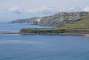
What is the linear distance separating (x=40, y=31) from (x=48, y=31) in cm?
270

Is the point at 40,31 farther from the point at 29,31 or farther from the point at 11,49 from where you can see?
the point at 11,49

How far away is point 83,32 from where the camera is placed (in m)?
102

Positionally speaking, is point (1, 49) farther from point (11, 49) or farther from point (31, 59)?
point (31, 59)

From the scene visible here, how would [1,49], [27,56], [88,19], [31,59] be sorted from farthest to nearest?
1. [88,19]
2. [1,49]
3. [27,56]
4. [31,59]

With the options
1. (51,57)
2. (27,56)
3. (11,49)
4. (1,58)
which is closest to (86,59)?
(51,57)

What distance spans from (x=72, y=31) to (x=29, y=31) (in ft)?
48.2

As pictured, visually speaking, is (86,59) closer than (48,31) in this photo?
Yes

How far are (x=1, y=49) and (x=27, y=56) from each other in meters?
12.1

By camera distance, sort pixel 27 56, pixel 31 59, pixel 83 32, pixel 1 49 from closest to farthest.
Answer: pixel 31 59 < pixel 27 56 < pixel 1 49 < pixel 83 32

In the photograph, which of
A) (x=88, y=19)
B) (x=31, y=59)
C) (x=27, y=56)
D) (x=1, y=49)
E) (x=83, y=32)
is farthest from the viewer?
(x=88, y=19)

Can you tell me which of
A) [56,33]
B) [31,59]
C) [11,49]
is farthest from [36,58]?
[56,33]

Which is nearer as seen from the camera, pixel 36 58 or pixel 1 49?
pixel 36 58

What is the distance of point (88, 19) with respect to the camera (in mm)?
144625

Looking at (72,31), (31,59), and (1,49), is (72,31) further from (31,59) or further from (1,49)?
(31,59)
